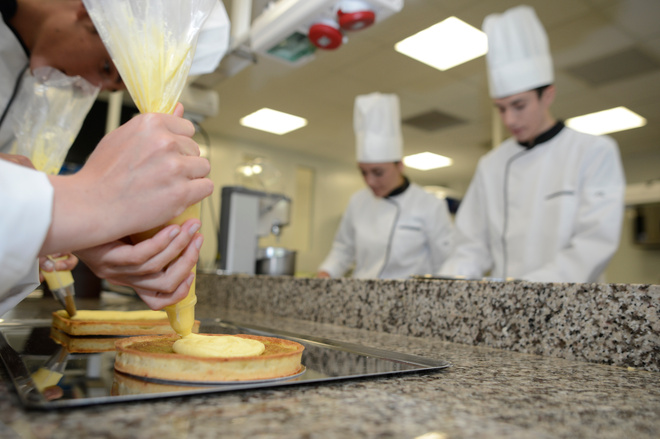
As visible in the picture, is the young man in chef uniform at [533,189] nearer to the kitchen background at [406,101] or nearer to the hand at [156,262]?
the kitchen background at [406,101]

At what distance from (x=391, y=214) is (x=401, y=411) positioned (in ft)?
8.36

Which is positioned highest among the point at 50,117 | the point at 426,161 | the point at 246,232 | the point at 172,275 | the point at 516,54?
the point at 426,161

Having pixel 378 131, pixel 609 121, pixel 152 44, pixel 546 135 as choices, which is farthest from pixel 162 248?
pixel 609 121

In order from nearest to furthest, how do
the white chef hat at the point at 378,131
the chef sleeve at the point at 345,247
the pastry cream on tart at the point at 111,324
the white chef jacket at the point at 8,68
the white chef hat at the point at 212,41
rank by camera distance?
1. the pastry cream on tart at the point at 111,324
2. the white chef jacket at the point at 8,68
3. the white chef hat at the point at 212,41
4. the white chef hat at the point at 378,131
5. the chef sleeve at the point at 345,247

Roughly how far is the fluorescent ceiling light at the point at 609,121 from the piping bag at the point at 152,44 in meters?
4.79

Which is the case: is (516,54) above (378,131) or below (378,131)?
above

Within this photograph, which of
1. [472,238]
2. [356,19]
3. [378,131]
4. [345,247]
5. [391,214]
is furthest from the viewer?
[345,247]

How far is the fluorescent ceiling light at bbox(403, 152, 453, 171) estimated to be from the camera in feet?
20.4

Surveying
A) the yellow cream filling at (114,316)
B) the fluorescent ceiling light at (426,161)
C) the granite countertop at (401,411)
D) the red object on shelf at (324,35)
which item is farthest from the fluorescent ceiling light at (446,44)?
the granite countertop at (401,411)

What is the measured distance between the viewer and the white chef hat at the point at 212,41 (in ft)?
3.62

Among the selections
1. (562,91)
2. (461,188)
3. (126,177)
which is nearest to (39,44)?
(126,177)

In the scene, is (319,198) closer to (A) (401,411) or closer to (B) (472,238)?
(B) (472,238)

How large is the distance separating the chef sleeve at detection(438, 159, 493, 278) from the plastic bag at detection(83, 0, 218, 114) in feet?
5.35

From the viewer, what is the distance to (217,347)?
0.52 meters
